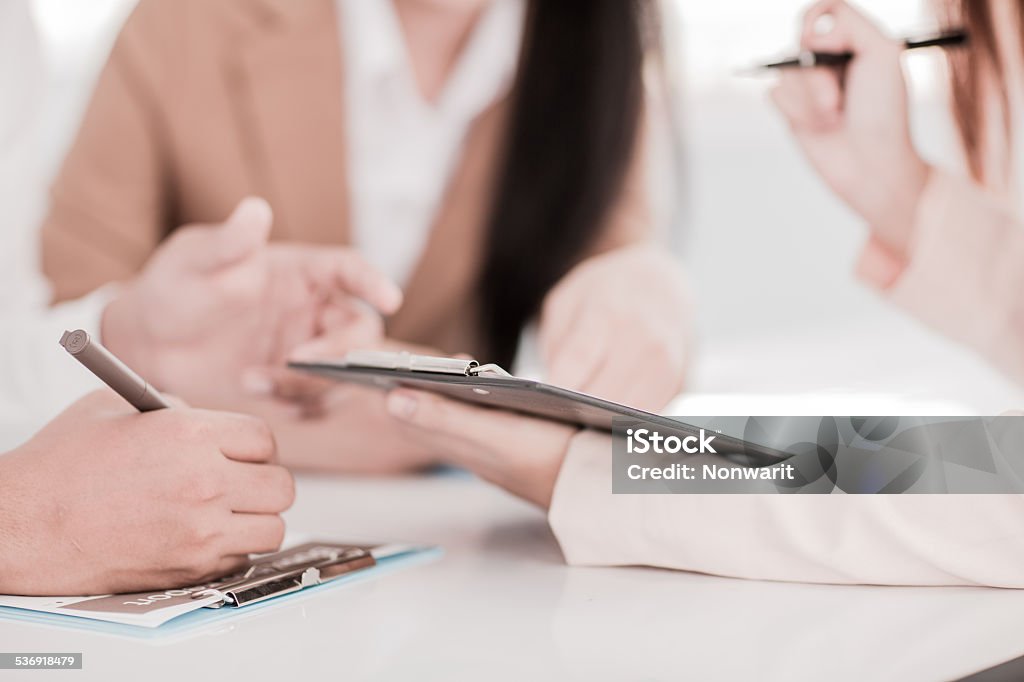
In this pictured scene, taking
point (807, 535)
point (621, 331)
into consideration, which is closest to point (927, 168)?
point (621, 331)

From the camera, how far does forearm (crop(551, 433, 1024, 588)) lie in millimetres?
446

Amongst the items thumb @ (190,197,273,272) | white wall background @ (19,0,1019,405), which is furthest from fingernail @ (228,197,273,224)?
white wall background @ (19,0,1019,405)

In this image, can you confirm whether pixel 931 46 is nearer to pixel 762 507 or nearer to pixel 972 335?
pixel 972 335

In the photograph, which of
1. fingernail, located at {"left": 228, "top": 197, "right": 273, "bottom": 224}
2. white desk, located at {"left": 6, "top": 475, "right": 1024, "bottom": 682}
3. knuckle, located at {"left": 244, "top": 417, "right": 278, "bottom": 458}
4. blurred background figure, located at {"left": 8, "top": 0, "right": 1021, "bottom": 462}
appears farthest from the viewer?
blurred background figure, located at {"left": 8, "top": 0, "right": 1021, "bottom": 462}

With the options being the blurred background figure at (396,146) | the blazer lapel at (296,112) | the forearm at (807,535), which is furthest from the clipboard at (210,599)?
the blazer lapel at (296,112)

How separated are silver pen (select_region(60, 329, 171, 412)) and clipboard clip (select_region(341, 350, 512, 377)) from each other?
0.10 m

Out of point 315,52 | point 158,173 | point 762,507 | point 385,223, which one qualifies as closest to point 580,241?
point 385,223

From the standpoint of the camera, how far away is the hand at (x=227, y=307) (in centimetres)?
73

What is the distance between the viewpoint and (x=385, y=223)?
1.25m

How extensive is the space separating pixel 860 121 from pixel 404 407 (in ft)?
1.57

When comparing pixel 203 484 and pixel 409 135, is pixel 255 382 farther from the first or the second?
pixel 409 135

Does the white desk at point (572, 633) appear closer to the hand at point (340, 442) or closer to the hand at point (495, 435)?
the hand at point (495, 435)

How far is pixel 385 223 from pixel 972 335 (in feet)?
2.39

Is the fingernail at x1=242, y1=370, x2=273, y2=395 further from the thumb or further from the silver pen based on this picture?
the silver pen
